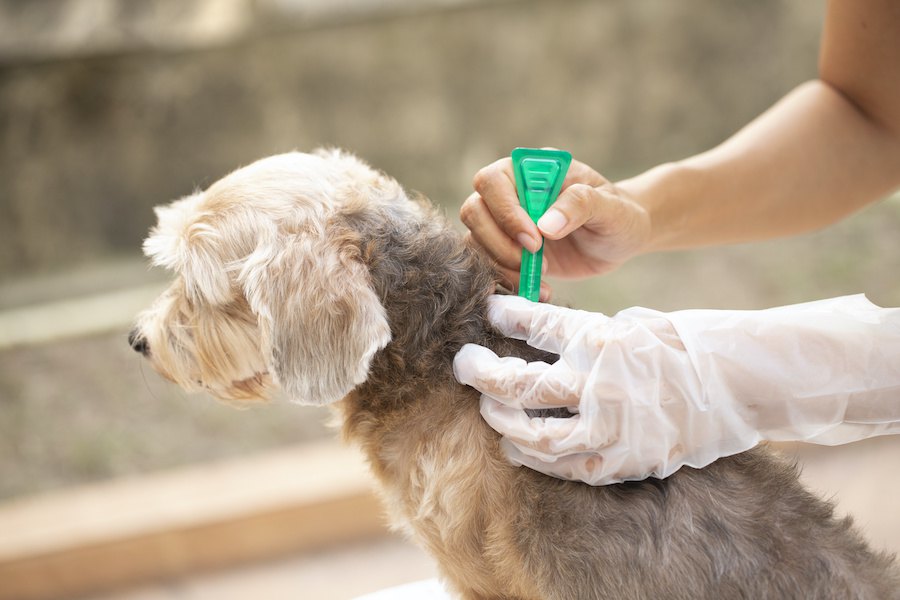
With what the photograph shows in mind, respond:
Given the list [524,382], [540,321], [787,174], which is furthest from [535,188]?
[787,174]

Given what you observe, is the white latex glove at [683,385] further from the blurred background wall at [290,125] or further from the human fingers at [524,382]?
the blurred background wall at [290,125]

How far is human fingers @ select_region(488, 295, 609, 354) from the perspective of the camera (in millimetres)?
1087

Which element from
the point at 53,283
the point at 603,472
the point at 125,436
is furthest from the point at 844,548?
the point at 53,283

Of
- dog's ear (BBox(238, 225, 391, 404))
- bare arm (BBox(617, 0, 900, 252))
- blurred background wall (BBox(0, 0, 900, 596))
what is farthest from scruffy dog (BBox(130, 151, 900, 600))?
blurred background wall (BBox(0, 0, 900, 596))

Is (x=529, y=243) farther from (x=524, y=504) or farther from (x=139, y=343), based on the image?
(x=139, y=343)

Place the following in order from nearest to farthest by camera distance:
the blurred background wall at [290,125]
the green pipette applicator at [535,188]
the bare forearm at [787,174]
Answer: the green pipette applicator at [535,188]
the bare forearm at [787,174]
the blurred background wall at [290,125]

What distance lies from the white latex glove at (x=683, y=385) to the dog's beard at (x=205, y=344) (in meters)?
0.36

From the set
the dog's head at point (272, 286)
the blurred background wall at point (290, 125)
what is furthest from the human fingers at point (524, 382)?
the blurred background wall at point (290, 125)

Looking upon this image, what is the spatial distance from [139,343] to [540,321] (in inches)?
26.2

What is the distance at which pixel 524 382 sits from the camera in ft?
3.47

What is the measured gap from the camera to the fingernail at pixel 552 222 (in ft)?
Result: 3.83

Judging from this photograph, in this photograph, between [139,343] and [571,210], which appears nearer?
[571,210]

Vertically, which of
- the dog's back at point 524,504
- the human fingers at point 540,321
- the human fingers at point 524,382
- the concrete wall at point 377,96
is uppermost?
the concrete wall at point 377,96

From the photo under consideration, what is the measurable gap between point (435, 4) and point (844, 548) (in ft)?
9.73
